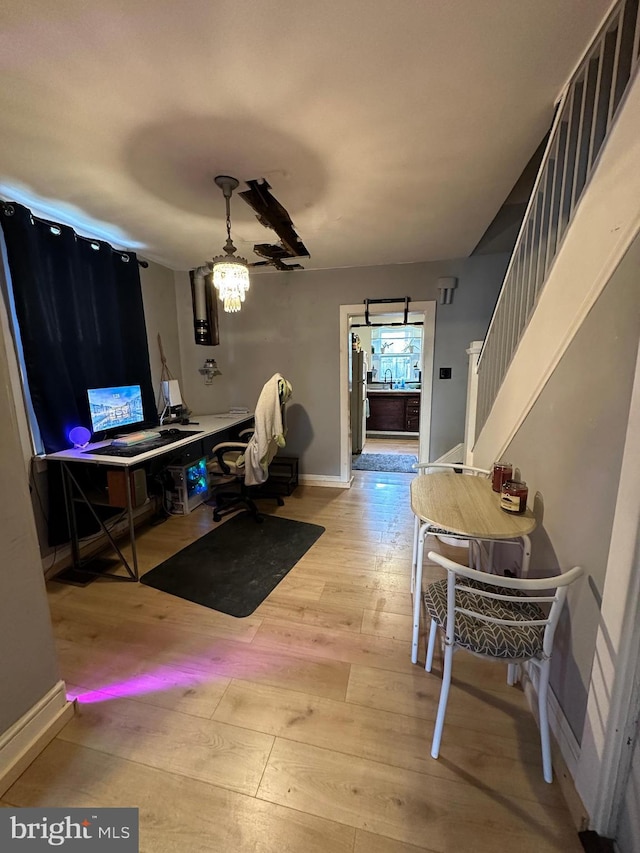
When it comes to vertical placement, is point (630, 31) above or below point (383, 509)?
above

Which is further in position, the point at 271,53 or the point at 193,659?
the point at 193,659

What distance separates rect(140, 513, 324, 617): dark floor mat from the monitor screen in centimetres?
115

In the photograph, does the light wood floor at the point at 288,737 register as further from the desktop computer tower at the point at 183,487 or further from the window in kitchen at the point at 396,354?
the window in kitchen at the point at 396,354

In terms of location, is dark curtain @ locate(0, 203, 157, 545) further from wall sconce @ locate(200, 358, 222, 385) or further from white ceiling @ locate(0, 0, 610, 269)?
wall sconce @ locate(200, 358, 222, 385)

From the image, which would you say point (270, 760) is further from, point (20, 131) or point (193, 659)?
point (20, 131)

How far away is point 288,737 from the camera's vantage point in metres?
1.29

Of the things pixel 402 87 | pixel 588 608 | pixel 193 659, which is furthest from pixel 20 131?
pixel 588 608

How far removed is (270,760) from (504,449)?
1748 mm

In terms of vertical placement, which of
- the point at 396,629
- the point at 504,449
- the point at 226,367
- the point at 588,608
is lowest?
the point at 396,629

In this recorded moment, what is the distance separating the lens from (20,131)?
1.50m

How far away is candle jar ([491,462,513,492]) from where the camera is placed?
1604mm

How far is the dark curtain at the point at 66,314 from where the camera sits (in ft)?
6.99

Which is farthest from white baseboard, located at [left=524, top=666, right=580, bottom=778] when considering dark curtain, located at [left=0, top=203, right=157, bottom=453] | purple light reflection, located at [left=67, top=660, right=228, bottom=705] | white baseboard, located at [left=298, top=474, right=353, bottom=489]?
dark curtain, located at [left=0, top=203, right=157, bottom=453]

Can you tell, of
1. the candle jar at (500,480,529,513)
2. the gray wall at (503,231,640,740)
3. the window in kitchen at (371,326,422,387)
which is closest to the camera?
the gray wall at (503,231,640,740)
